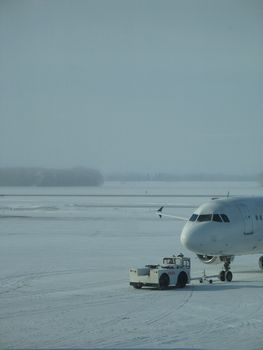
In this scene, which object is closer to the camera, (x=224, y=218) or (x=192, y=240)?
(x=192, y=240)

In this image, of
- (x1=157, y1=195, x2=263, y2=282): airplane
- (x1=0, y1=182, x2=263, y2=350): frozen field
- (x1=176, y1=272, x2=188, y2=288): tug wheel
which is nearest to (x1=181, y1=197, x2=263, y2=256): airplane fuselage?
(x1=157, y1=195, x2=263, y2=282): airplane

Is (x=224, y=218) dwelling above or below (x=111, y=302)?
above

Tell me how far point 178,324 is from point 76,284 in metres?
9.71

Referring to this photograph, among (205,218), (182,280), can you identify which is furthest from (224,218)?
(182,280)

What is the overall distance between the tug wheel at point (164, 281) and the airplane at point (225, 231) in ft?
8.82

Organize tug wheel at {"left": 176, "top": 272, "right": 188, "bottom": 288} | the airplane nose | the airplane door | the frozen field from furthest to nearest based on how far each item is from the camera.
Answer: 1. the airplane door
2. the airplane nose
3. tug wheel at {"left": 176, "top": 272, "right": 188, "bottom": 288}
4. the frozen field

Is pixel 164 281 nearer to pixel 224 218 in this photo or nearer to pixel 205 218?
pixel 205 218

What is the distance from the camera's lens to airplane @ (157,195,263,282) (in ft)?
107

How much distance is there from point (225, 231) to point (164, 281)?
4.19 meters

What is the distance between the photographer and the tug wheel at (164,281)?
99.1ft

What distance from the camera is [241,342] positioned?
1945 centimetres

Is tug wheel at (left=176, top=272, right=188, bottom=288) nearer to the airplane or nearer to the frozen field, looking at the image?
the frozen field

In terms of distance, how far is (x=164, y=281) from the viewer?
99.6 feet

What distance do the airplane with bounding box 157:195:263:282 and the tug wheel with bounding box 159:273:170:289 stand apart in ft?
8.82
